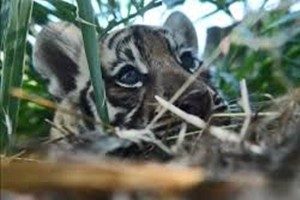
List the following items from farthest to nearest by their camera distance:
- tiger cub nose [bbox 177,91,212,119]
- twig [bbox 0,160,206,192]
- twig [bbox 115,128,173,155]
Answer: tiger cub nose [bbox 177,91,212,119] → twig [bbox 115,128,173,155] → twig [bbox 0,160,206,192]

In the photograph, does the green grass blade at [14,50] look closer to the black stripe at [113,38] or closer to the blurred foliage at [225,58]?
the blurred foliage at [225,58]

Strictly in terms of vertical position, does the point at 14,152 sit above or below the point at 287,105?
below

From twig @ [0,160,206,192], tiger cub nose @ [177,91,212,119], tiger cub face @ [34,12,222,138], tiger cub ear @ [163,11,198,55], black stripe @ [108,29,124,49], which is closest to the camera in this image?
twig @ [0,160,206,192]

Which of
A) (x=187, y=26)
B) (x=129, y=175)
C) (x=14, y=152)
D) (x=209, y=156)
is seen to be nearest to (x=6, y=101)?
(x=14, y=152)

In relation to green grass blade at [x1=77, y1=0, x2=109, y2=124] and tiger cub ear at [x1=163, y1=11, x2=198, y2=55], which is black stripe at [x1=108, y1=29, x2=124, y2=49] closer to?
tiger cub ear at [x1=163, y1=11, x2=198, y2=55]

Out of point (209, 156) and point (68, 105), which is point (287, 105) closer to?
point (209, 156)

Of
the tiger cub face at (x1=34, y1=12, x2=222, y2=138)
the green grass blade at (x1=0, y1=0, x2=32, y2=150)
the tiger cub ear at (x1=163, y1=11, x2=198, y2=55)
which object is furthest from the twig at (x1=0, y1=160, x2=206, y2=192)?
the tiger cub ear at (x1=163, y1=11, x2=198, y2=55)
